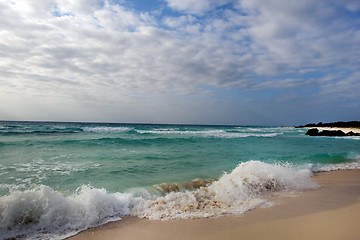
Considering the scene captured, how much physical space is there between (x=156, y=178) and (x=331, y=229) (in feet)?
15.2

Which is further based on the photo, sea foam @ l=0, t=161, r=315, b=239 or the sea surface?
the sea surface

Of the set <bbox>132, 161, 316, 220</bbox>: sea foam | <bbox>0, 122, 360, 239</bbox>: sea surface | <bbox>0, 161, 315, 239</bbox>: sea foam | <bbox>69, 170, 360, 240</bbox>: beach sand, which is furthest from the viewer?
<bbox>132, 161, 316, 220</bbox>: sea foam

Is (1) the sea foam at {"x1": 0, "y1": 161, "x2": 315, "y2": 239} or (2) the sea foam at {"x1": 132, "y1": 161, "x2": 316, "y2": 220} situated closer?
(1) the sea foam at {"x1": 0, "y1": 161, "x2": 315, "y2": 239}

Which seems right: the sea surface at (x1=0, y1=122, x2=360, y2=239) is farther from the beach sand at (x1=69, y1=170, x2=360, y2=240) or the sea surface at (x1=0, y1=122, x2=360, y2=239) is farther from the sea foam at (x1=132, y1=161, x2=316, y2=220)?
the beach sand at (x1=69, y1=170, x2=360, y2=240)

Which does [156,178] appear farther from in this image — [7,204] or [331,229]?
[331,229]

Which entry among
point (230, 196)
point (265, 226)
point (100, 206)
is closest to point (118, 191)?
point (100, 206)

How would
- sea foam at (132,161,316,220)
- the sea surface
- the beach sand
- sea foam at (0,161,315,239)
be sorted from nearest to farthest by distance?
the beach sand → sea foam at (0,161,315,239) → the sea surface → sea foam at (132,161,316,220)

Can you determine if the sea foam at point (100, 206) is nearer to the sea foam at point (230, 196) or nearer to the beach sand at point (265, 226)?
the sea foam at point (230, 196)

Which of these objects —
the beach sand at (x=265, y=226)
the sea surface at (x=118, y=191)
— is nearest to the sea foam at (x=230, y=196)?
the sea surface at (x=118, y=191)

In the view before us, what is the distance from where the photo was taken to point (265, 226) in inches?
135

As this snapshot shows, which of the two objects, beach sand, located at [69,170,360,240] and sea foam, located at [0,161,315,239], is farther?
sea foam, located at [0,161,315,239]

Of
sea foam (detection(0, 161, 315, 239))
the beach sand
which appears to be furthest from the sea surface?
the beach sand

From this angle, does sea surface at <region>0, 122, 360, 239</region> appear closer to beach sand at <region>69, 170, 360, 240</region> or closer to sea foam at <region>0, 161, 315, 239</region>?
sea foam at <region>0, 161, 315, 239</region>

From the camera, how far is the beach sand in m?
3.14
